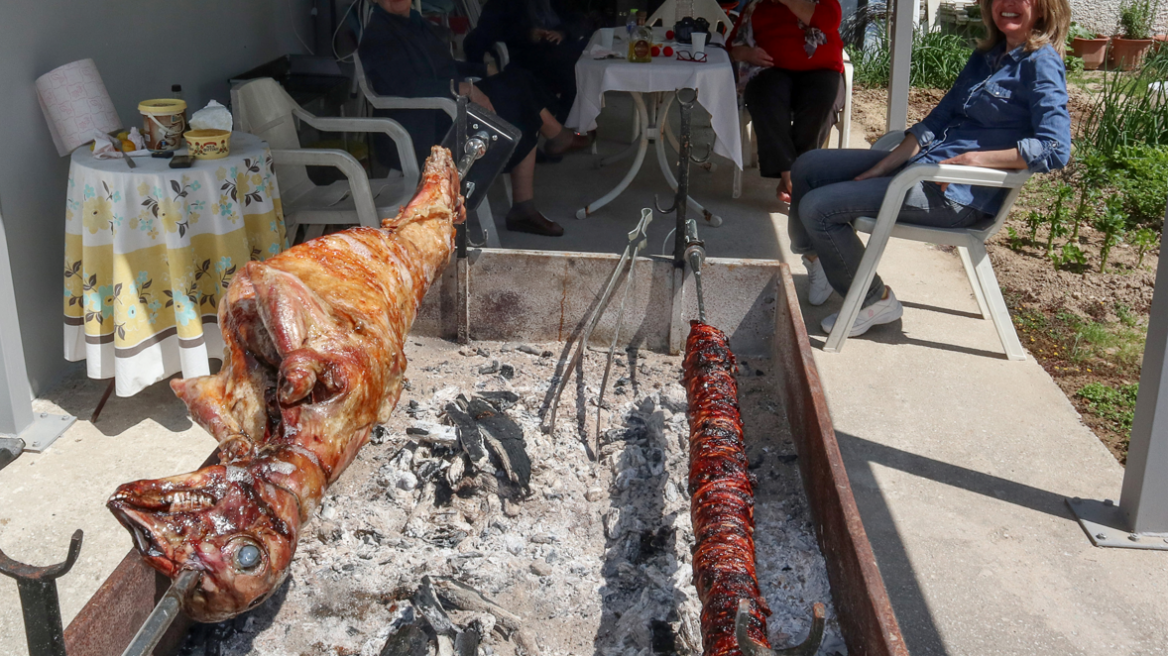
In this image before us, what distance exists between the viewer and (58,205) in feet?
11.9

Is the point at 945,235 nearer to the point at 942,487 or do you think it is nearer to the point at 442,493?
the point at 942,487

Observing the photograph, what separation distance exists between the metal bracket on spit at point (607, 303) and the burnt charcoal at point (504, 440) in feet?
0.43

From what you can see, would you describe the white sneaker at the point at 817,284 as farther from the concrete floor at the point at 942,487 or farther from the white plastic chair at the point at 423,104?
the white plastic chair at the point at 423,104

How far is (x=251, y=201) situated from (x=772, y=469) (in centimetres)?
221

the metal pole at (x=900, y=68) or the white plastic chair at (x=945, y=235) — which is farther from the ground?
the metal pole at (x=900, y=68)

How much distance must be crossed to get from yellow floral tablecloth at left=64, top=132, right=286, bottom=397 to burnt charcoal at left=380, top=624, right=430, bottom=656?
5.42 ft

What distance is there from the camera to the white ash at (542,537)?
2156 millimetres

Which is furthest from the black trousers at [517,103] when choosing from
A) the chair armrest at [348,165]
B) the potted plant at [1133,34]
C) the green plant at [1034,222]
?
the potted plant at [1133,34]

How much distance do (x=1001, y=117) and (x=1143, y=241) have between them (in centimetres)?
212

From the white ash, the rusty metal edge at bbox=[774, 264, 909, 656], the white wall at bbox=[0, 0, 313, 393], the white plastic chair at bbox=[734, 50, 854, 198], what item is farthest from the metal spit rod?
the white plastic chair at bbox=[734, 50, 854, 198]

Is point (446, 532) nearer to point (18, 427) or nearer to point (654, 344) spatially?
point (654, 344)

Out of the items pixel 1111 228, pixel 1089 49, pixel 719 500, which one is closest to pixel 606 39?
pixel 1111 228

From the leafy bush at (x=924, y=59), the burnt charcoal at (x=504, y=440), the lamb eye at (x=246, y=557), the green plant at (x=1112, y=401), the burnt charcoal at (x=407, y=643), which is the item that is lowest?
the green plant at (x=1112, y=401)

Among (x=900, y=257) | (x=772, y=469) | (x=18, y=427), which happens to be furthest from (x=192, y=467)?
(x=900, y=257)
